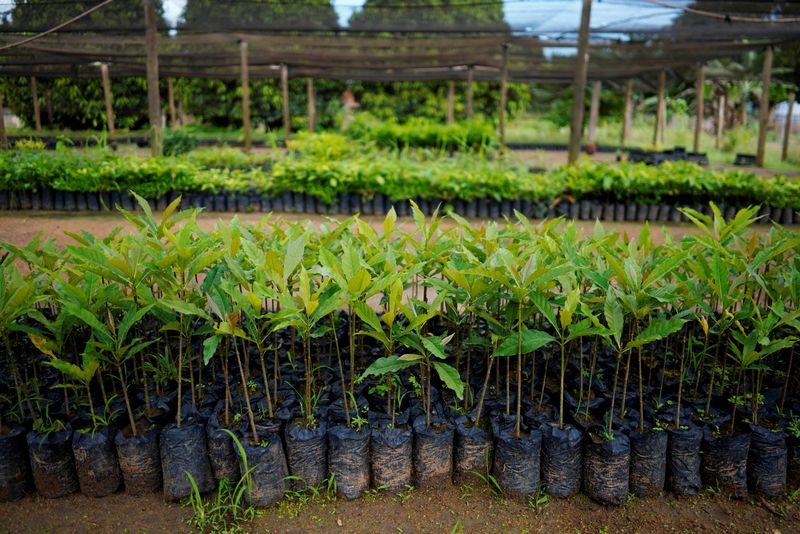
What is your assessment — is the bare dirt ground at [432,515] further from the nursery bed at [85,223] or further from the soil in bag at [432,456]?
the nursery bed at [85,223]

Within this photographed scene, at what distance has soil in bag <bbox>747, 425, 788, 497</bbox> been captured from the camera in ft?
6.66

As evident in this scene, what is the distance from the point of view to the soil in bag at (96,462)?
196 cm

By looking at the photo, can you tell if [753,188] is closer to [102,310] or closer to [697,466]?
[697,466]

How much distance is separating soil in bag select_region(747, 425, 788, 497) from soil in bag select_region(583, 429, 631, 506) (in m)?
0.45

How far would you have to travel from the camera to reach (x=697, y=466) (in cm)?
205

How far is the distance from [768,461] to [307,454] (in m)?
1.59

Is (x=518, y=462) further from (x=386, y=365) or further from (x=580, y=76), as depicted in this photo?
(x=580, y=76)

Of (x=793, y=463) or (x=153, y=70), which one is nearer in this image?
(x=793, y=463)

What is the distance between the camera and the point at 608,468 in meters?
1.99

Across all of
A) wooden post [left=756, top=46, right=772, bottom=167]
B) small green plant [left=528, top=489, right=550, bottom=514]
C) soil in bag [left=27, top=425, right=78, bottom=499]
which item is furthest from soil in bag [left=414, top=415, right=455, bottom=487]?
wooden post [left=756, top=46, right=772, bottom=167]

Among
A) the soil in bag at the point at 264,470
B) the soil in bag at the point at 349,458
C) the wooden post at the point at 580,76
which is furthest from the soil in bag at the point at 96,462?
the wooden post at the point at 580,76

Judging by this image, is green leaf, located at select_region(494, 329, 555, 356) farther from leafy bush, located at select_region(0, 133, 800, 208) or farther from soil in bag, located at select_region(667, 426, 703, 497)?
leafy bush, located at select_region(0, 133, 800, 208)

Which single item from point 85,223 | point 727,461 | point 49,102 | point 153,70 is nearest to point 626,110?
point 153,70

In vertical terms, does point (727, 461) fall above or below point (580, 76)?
below
